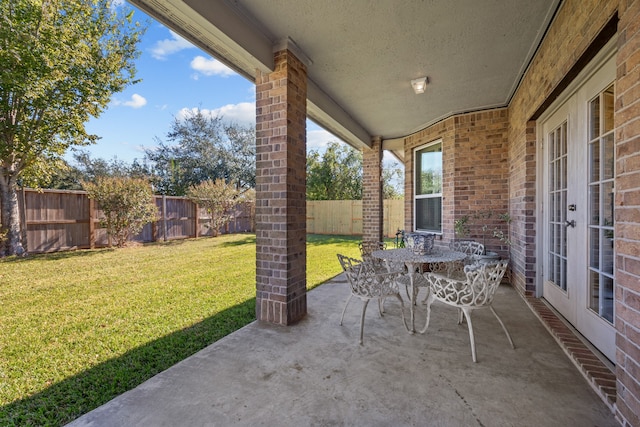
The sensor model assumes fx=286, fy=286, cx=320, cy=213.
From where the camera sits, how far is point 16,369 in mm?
2207

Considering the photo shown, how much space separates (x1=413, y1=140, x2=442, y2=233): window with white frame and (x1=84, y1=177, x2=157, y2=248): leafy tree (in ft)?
25.4

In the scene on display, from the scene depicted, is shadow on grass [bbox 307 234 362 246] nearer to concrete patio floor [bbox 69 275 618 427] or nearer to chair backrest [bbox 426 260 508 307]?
concrete patio floor [bbox 69 275 618 427]

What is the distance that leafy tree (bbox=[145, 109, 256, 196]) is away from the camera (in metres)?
17.1

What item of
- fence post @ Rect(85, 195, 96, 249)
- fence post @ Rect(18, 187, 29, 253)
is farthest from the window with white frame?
fence post @ Rect(18, 187, 29, 253)

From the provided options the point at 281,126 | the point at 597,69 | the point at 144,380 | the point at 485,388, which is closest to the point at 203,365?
the point at 144,380

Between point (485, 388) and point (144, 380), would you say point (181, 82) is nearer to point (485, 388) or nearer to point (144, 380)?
point (144, 380)

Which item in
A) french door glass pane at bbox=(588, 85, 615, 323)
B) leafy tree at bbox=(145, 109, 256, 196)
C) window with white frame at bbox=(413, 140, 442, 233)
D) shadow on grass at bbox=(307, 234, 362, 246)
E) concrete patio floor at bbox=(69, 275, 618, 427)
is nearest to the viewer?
concrete patio floor at bbox=(69, 275, 618, 427)

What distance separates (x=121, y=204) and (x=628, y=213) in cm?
974

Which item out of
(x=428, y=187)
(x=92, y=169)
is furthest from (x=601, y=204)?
(x=92, y=169)

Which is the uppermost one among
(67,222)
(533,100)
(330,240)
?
(533,100)

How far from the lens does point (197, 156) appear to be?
57.1ft

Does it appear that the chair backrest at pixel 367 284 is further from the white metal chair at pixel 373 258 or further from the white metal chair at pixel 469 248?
the white metal chair at pixel 469 248

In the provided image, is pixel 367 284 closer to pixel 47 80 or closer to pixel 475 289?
pixel 475 289

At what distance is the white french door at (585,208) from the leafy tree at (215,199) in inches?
402
